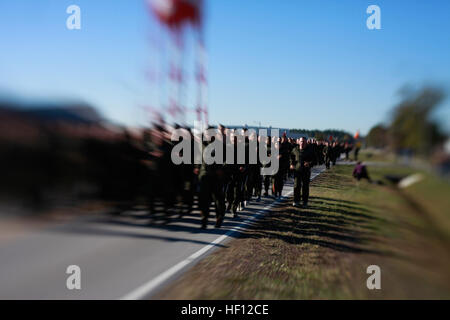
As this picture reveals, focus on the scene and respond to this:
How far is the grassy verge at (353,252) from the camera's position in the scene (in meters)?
1.89

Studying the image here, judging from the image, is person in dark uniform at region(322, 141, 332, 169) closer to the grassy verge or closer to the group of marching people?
the group of marching people

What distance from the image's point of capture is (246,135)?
251 cm

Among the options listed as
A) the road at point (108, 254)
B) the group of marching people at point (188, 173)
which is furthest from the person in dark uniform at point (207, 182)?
the road at point (108, 254)

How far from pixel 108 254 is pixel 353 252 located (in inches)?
78.7

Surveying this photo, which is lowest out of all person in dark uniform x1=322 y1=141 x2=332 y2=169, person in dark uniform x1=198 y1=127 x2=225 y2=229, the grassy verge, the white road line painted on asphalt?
the white road line painted on asphalt

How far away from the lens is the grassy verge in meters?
1.89

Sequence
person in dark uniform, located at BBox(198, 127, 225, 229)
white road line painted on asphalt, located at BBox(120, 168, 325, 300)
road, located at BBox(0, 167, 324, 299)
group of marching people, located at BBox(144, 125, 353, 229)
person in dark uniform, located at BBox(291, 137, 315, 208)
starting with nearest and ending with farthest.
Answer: road, located at BBox(0, 167, 324, 299) → group of marching people, located at BBox(144, 125, 353, 229) → person in dark uniform, located at BBox(198, 127, 225, 229) → person in dark uniform, located at BBox(291, 137, 315, 208) → white road line painted on asphalt, located at BBox(120, 168, 325, 300)

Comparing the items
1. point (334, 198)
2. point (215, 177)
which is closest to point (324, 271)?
point (334, 198)

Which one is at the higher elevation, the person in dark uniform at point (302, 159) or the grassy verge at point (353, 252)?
the person in dark uniform at point (302, 159)

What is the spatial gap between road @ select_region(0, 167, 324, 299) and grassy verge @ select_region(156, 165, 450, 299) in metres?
0.52

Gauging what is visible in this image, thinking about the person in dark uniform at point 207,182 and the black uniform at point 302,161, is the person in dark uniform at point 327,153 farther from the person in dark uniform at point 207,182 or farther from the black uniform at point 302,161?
the person in dark uniform at point 207,182

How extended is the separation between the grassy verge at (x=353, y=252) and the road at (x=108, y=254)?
1.70 ft

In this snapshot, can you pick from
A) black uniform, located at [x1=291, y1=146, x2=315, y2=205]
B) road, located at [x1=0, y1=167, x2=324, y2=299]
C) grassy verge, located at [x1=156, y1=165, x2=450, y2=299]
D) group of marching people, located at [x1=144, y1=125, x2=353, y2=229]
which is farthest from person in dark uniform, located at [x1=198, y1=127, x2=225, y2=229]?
black uniform, located at [x1=291, y1=146, x2=315, y2=205]
